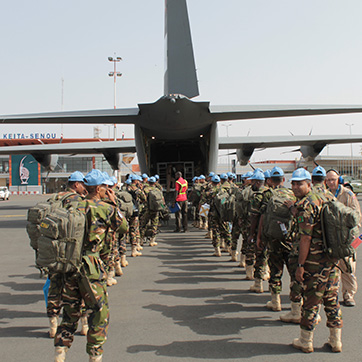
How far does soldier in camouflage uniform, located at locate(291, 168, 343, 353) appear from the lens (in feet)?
10.4

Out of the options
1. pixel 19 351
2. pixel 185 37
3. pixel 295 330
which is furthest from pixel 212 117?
pixel 19 351

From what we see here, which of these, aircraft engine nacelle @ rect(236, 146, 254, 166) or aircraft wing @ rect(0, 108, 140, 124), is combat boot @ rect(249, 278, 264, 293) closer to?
aircraft wing @ rect(0, 108, 140, 124)

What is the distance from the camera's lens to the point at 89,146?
16.6m

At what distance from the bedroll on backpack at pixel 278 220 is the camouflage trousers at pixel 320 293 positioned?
79 centimetres

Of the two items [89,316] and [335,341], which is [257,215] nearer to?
[335,341]

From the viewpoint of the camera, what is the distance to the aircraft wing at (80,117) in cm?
1047

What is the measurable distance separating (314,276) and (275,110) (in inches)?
319

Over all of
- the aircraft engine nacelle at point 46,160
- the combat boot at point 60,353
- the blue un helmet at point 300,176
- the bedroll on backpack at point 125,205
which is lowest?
the combat boot at point 60,353

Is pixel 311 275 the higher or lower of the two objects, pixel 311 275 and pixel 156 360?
the higher

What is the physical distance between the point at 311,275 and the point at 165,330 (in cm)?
170

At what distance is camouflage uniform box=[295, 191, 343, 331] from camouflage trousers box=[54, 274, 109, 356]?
1.84 meters

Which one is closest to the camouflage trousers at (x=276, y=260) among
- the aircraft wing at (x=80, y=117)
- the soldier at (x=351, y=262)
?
A: the soldier at (x=351, y=262)

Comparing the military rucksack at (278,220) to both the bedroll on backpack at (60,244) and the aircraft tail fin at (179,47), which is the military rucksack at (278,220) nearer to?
the bedroll on backpack at (60,244)

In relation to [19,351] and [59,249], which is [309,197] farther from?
[19,351]
